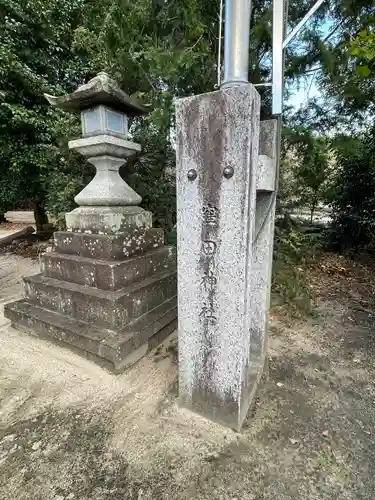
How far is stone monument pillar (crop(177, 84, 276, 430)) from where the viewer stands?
128 cm

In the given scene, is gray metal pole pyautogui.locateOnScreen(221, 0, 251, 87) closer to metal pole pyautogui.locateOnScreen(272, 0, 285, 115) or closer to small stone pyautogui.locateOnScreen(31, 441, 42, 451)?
metal pole pyautogui.locateOnScreen(272, 0, 285, 115)

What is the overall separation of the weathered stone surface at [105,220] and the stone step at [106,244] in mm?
59

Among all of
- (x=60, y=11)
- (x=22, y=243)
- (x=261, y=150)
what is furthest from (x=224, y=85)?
(x=22, y=243)

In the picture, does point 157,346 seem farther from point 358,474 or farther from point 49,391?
point 358,474

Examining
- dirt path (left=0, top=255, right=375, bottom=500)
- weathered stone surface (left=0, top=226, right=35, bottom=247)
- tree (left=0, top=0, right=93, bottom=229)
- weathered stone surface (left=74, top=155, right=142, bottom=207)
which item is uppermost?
tree (left=0, top=0, right=93, bottom=229)

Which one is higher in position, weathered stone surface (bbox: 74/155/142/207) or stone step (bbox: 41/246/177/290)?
weathered stone surface (bbox: 74/155/142/207)

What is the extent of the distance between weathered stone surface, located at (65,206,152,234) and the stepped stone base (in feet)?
0.20

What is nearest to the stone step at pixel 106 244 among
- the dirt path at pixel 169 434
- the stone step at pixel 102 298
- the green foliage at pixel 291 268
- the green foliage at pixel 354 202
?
the stone step at pixel 102 298

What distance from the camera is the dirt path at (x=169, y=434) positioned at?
50.7 inches

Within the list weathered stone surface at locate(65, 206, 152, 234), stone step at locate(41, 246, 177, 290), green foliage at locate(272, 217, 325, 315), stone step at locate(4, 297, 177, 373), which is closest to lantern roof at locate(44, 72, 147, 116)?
weathered stone surface at locate(65, 206, 152, 234)

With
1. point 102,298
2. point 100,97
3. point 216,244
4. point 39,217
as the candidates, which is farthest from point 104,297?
point 39,217

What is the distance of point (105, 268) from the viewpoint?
227 cm

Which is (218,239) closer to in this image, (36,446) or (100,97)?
(36,446)

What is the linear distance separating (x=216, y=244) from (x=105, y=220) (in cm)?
133
